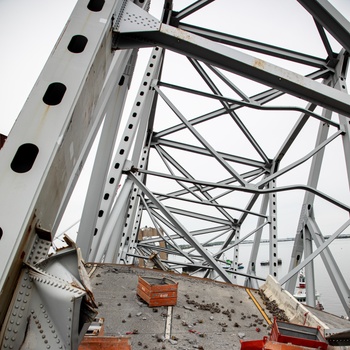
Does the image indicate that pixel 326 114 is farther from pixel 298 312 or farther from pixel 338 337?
pixel 338 337

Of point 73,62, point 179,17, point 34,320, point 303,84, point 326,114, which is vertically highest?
point 179,17

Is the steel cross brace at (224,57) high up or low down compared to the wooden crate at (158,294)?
up

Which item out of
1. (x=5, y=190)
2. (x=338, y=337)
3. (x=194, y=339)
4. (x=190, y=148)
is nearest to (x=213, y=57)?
(x=5, y=190)

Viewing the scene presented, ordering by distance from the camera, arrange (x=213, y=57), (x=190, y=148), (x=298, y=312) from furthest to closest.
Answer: (x=190, y=148)
(x=298, y=312)
(x=213, y=57)

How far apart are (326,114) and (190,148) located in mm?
5170

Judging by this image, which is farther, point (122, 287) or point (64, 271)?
point (122, 287)

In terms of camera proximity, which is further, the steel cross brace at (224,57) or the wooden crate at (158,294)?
the wooden crate at (158,294)

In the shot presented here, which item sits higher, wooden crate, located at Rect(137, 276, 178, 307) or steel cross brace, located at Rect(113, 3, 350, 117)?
steel cross brace, located at Rect(113, 3, 350, 117)

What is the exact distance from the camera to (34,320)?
155 centimetres

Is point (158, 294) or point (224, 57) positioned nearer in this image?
point (224, 57)

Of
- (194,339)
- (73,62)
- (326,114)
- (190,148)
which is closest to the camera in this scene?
(73,62)

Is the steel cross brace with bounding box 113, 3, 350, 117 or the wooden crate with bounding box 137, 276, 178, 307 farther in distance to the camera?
the wooden crate with bounding box 137, 276, 178, 307

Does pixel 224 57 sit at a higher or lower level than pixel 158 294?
higher

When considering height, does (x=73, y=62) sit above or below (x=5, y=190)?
above
